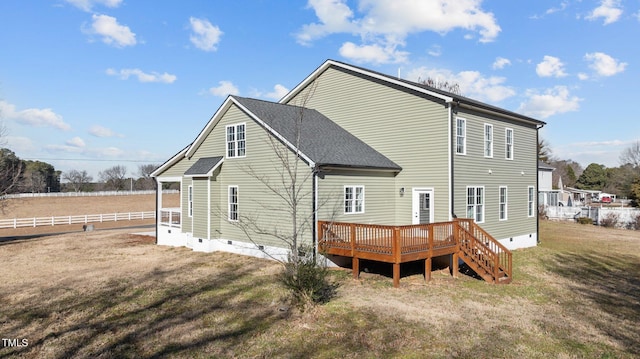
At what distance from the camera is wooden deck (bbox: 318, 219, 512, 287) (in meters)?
12.1

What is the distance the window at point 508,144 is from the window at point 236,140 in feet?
39.2

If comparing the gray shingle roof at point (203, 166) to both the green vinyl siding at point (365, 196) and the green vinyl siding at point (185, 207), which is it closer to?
the green vinyl siding at point (185, 207)

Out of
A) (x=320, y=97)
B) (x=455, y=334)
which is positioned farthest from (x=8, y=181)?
(x=455, y=334)

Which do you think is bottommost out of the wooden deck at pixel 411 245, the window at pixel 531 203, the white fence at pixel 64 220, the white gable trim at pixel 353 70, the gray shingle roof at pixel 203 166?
the white fence at pixel 64 220

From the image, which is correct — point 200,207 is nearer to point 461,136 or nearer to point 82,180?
point 461,136

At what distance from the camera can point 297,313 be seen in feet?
31.2

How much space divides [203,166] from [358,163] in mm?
7023

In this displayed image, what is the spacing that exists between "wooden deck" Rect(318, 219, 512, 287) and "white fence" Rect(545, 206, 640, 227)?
24022 millimetres

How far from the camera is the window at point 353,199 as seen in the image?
15.3 meters

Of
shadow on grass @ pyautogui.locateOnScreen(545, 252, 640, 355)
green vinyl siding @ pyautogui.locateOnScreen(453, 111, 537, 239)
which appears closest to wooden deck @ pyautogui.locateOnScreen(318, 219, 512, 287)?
green vinyl siding @ pyautogui.locateOnScreen(453, 111, 537, 239)

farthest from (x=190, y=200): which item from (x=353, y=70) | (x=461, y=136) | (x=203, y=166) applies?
(x=461, y=136)

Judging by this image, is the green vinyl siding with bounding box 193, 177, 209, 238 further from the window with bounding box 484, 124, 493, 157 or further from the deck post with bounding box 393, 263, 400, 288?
the window with bounding box 484, 124, 493, 157

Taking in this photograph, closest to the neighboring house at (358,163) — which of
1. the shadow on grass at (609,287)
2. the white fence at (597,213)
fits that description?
the shadow on grass at (609,287)

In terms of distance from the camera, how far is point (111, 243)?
2186 centimetres
